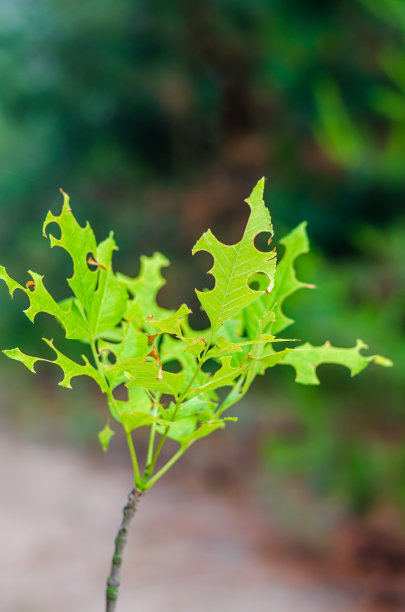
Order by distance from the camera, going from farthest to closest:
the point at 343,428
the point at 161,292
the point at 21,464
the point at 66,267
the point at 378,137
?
1. the point at 66,267
2. the point at 161,292
3. the point at 21,464
4. the point at 378,137
5. the point at 343,428

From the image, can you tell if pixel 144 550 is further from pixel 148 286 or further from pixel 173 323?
pixel 173 323

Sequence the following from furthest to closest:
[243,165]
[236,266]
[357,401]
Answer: [243,165], [357,401], [236,266]

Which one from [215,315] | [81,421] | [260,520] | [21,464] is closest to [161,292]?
[81,421]

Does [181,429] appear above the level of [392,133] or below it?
below

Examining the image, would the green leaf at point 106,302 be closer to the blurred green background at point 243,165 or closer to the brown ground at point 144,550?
the blurred green background at point 243,165

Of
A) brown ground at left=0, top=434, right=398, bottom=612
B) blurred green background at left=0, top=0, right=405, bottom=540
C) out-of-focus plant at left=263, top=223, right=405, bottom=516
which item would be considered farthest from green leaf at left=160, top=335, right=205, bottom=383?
brown ground at left=0, top=434, right=398, bottom=612

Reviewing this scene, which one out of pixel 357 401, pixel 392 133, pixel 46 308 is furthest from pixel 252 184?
pixel 46 308

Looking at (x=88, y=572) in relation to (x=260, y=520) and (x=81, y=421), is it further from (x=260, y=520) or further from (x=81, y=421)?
(x=81, y=421)
